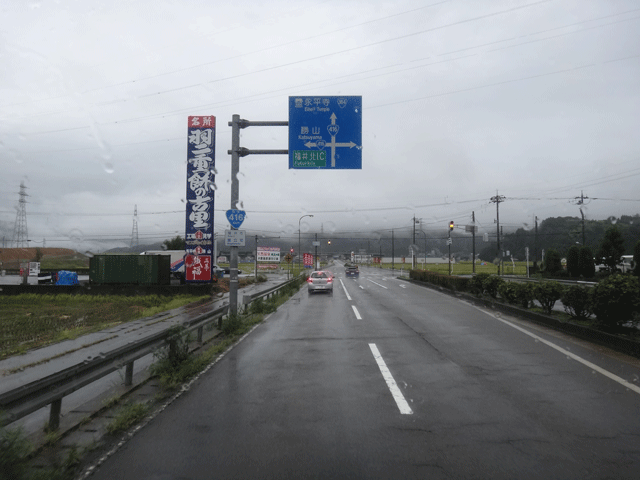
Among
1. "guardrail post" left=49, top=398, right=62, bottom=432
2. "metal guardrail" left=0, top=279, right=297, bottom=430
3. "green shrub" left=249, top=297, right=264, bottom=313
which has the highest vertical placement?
"metal guardrail" left=0, top=279, right=297, bottom=430

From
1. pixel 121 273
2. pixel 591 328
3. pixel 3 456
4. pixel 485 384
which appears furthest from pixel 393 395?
pixel 121 273

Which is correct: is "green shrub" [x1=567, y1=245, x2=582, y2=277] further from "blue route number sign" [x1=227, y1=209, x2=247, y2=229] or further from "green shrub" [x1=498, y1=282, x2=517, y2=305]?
"blue route number sign" [x1=227, y1=209, x2=247, y2=229]

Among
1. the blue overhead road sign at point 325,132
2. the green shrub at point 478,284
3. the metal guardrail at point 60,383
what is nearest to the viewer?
the metal guardrail at point 60,383

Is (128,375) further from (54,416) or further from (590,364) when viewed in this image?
(590,364)

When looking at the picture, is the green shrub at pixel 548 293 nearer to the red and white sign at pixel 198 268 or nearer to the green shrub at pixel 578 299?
the green shrub at pixel 578 299

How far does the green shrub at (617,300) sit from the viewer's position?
9.04 meters

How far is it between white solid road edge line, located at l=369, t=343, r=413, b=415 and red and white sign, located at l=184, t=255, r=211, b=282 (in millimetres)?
18339

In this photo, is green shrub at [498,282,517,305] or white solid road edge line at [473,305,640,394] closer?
white solid road edge line at [473,305,640,394]

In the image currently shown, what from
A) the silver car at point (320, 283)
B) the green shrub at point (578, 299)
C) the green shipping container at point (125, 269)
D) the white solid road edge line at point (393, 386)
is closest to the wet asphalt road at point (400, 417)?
the white solid road edge line at point (393, 386)

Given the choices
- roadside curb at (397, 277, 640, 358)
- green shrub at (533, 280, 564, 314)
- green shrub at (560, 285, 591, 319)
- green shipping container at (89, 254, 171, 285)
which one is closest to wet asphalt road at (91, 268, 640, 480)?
roadside curb at (397, 277, 640, 358)

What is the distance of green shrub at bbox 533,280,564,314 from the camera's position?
1312 centimetres

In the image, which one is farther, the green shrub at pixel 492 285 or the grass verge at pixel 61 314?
the green shrub at pixel 492 285

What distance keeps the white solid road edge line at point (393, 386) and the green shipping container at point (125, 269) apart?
21.8 metres

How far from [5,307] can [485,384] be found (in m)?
23.0
